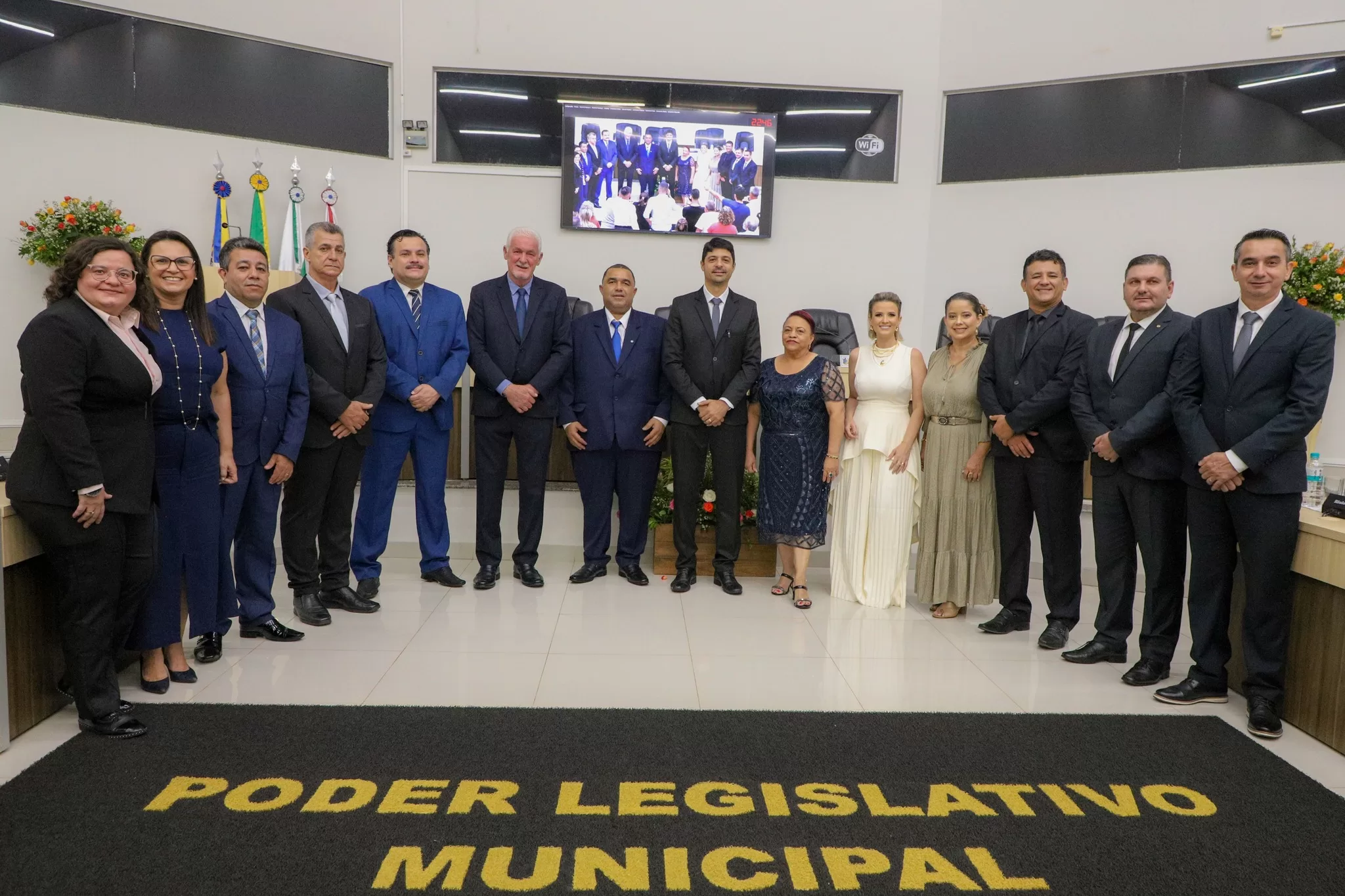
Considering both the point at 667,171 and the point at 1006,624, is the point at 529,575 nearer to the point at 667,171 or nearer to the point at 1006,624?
the point at 1006,624

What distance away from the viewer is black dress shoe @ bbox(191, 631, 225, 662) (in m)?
3.23

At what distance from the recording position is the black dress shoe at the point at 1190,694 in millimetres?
3055

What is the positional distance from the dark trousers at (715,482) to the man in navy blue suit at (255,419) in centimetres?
186

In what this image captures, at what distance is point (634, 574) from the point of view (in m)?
4.63

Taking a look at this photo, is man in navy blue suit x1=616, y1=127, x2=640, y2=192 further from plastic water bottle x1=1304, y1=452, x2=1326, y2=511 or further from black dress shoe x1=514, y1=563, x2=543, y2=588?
plastic water bottle x1=1304, y1=452, x2=1326, y2=511

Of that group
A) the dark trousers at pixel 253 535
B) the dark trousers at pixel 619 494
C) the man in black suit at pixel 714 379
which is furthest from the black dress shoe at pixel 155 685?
the man in black suit at pixel 714 379

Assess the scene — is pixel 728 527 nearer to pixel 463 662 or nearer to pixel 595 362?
pixel 595 362

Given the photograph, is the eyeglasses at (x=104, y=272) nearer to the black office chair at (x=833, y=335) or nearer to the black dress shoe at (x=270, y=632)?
the black dress shoe at (x=270, y=632)

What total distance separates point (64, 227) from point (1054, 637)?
6561 millimetres

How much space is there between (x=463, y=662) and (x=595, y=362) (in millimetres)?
1794

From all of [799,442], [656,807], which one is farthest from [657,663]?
[799,442]

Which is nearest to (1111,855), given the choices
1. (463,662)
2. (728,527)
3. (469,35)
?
(463,662)

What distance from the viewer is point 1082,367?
3.56 metres

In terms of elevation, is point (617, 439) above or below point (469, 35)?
below
